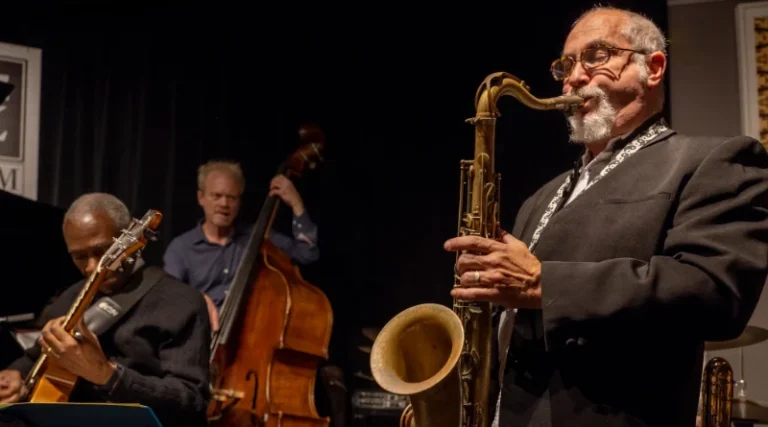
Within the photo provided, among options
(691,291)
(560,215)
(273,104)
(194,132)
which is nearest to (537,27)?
(273,104)

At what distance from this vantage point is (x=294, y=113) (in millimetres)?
5238

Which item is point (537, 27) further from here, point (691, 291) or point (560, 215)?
point (691, 291)

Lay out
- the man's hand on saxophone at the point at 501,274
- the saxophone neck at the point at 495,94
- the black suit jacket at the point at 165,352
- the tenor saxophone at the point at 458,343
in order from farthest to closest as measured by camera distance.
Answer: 1. the black suit jacket at the point at 165,352
2. the saxophone neck at the point at 495,94
3. the tenor saxophone at the point at 458,343
4. the man's hand on saxophone at the point at 501,274

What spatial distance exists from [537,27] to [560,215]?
2818 mm

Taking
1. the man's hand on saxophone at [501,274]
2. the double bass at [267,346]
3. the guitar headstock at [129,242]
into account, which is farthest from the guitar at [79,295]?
the man's hand on saxophone at [501,274]

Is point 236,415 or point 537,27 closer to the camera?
point 236,415

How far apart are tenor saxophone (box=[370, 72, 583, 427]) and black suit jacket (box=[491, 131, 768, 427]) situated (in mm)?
131

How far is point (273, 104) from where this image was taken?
524 cm

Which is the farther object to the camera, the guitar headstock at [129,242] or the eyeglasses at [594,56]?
the guitar headstock at [129,242]

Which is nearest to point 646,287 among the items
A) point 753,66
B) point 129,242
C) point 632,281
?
point 632,281

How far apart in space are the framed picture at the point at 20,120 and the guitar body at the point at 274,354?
5.74ft

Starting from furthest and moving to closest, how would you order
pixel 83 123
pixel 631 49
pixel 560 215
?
pixel 83 123, pixel 631 49, pixel 560 215

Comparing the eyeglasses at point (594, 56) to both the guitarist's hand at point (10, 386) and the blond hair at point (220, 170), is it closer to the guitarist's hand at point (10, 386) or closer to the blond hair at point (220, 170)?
the guitarist's hand at point (10, 386)

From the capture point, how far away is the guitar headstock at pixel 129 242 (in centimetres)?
295
